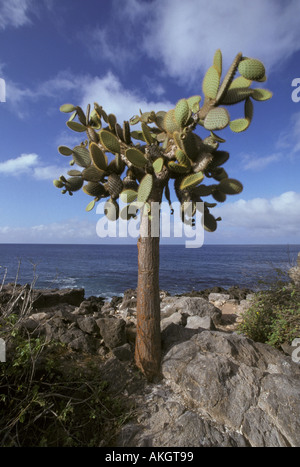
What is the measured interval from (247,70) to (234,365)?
4.14 m

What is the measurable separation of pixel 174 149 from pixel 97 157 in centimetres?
119

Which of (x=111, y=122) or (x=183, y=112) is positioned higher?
(x=111, y=122)

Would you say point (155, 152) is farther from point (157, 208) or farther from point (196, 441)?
point (196, 441)

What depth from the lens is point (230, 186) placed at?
3824 mm

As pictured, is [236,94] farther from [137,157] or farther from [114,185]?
[114,185]

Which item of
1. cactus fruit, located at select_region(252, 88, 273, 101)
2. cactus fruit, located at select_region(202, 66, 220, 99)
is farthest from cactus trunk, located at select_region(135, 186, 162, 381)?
cactus fruit, located at select_region(252, 88, 273, 101)

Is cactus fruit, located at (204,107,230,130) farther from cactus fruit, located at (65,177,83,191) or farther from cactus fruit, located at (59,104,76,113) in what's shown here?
cactus fruit, located at (59,104,76,113)

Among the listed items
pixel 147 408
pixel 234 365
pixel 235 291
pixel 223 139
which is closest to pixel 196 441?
pixel 147 408

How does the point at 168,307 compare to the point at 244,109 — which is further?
the point at 168,307

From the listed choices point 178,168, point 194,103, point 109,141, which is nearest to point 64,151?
point 109,141

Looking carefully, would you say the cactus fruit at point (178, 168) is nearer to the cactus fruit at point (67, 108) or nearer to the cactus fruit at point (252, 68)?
the cactus fruit at point (252, 68)

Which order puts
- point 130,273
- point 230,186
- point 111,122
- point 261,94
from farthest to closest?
point 130,273
point 111,122
point 230,186
point 261,94

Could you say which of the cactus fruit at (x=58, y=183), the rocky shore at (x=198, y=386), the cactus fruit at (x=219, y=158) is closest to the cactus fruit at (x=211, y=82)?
the cactus fruit at (x=219, y=158)

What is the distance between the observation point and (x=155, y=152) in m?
3.81
